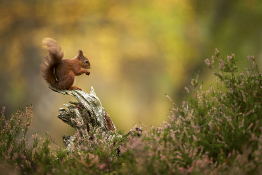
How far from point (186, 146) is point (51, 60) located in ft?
7.64

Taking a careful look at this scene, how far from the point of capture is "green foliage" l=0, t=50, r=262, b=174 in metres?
2.53

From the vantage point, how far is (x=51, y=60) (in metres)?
4.18

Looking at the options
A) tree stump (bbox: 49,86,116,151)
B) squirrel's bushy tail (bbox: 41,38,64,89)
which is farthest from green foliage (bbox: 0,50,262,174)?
squirrel's bushy tail (bbox: 41,38,64,89)

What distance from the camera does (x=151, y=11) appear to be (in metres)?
8.80

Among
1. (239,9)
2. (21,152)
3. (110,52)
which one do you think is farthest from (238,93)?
(239,9)

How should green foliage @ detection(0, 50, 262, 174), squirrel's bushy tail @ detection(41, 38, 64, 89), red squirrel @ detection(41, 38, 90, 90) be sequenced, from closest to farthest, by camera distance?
1. green foliage @ detection(0, 50, 262, 174)
2. squirrel's bushy tail @ detection(41, 38, 64, 89)
3. red squirrel @ detection(41, 38, 90, 90)

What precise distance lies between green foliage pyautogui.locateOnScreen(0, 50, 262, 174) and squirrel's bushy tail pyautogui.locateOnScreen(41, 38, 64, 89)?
78 cm

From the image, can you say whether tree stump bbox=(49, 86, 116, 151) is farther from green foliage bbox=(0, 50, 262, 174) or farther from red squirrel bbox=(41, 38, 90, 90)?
green foliage bbox=(0, 50, 262, 174)

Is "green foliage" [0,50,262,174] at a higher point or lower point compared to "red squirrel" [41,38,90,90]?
lower

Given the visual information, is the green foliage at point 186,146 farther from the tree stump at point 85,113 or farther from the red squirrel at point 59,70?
the red squirrel at point 59,70

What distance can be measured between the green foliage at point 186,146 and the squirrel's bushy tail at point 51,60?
785 millimetres

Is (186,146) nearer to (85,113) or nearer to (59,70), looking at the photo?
(85,113)

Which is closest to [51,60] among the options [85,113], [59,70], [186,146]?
[59,70]

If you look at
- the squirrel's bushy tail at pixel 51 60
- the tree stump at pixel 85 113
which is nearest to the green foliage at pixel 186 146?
the tree stump at pixel 85 113
